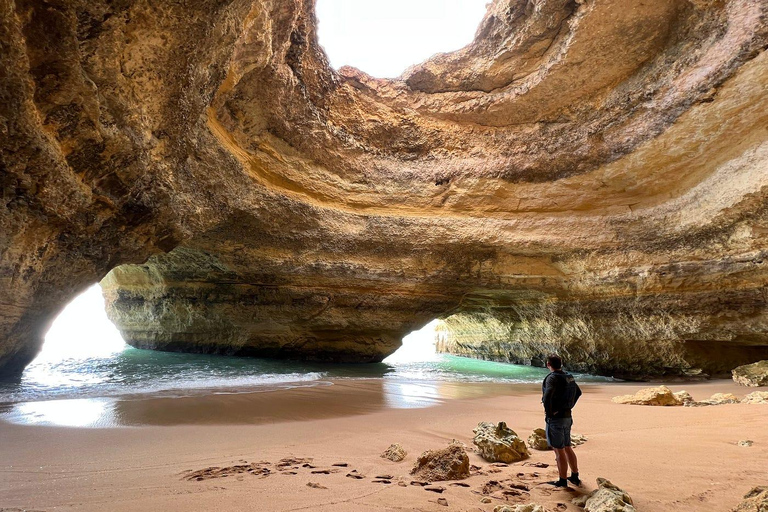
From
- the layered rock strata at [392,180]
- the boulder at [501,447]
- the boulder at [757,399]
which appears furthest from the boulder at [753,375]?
the boulder at [501,447]

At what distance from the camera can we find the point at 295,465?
9.15 feet

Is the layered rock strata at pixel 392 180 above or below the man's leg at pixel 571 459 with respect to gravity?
above

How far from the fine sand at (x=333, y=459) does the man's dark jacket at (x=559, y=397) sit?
395 millimetres

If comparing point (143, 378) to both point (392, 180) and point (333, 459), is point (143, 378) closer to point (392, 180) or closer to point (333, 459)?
point (333, 459)

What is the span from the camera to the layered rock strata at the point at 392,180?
501 centimetres

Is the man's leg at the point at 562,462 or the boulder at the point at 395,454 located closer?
the man's leg at the point at 562,462

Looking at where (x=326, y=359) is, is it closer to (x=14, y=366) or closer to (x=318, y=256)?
(x=318, y=256)

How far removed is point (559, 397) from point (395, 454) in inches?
47.5

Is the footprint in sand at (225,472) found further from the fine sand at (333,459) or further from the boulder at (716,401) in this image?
the boulder at (716,401)

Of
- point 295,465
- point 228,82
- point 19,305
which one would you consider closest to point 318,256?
point 228,82

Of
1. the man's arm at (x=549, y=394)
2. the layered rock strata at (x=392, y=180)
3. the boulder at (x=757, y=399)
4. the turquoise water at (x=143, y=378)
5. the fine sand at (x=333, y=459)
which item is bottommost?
the fine sand at (x=333, y=459)

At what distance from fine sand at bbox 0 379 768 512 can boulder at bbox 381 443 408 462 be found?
59 mm

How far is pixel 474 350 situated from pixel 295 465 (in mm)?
14812

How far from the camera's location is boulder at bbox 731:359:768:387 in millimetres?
7141
